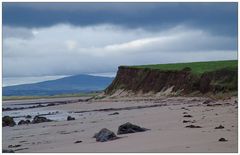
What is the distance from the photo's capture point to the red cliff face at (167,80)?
1966 inches

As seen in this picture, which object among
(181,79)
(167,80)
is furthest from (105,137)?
(167,80)

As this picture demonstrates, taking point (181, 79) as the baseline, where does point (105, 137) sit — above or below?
below

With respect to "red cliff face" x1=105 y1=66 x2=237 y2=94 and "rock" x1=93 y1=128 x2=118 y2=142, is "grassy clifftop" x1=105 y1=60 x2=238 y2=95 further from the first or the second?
"rock" x1=93 y1=128 x2=118 y2=142

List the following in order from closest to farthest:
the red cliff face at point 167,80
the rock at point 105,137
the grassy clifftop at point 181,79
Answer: the rock at point 105,137
the grassy clifftop at point 181,79
the red cliff face at point 167,80

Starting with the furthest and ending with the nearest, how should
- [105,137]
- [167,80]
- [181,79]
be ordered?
1. [167,80]
2. [181,79]
3. [105,137]

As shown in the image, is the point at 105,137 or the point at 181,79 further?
the point at 181,79

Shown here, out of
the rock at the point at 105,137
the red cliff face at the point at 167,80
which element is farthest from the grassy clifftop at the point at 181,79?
the rock at the point at 105,137

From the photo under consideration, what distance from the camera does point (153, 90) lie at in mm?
62031

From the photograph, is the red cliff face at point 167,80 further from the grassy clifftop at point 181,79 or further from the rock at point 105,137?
the rock at point 105,137

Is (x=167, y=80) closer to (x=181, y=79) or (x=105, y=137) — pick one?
(x=181, y=79)

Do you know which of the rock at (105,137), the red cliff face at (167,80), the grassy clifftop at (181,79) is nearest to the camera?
the rock at (105,137)

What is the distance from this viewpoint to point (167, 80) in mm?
60375

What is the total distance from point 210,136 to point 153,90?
4865 cm

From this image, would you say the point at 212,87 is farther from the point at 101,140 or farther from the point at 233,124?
the point at 101,140
